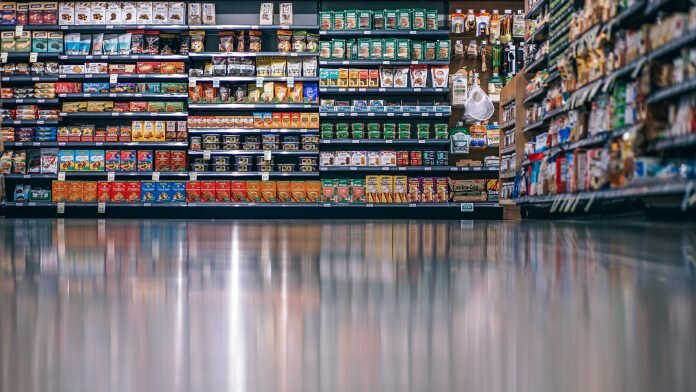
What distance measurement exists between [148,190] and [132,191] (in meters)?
0.20

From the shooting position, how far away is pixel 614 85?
4793mm

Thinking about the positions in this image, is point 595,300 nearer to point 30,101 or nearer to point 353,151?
point 353,151

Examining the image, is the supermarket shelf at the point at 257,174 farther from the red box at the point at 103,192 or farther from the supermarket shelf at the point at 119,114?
the red box at the point at 103,192

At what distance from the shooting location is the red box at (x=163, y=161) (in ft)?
32.7

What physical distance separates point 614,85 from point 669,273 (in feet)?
11.1

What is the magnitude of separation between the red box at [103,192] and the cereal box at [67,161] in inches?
16.8

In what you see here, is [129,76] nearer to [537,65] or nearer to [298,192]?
[298,192]

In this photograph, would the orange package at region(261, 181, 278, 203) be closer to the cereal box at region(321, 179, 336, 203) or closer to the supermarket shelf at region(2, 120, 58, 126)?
the cereal box at region(321, 179, 336, 203)

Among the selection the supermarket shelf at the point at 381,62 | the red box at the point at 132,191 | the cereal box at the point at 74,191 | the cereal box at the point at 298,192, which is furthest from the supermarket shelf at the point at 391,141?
the cereal box at the point at 74,191

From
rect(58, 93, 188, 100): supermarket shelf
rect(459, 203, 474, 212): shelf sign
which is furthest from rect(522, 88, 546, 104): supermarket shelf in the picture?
rect(58, 93, 188, 100): supermarket shelf

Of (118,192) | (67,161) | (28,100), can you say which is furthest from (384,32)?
(28,100)

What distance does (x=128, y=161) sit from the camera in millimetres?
10023

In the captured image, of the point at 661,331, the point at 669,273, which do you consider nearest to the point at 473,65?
the point at 669,273

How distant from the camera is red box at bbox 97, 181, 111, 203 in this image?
994cm
